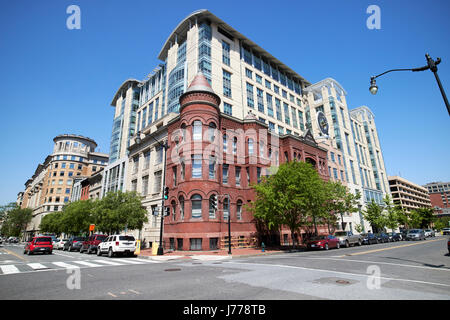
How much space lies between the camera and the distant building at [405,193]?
97.6 metres

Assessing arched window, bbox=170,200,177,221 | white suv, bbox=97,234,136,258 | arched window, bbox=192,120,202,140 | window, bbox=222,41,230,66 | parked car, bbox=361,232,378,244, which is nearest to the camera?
white suv, bbox=97,234,136,258

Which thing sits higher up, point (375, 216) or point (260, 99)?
point (260, 99)

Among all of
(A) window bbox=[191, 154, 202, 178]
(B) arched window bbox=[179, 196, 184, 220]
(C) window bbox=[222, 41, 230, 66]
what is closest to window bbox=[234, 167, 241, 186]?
(A) window bbox=[191, 154, 202, 178]

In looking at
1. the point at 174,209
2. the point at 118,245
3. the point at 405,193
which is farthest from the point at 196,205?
the point at 405,193

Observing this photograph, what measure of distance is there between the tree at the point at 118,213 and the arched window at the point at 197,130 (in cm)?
1171

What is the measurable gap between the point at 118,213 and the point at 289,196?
64.6 ft

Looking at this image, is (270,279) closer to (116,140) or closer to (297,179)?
(297,179)

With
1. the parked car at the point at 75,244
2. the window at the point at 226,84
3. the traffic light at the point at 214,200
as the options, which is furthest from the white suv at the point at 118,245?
the window at the point at 226,84

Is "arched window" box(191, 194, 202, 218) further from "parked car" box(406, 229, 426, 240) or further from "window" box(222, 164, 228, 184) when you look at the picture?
"parked car" box(406, 229, 426, 240)

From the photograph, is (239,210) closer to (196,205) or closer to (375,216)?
(196,205)

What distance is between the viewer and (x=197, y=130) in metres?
26.8

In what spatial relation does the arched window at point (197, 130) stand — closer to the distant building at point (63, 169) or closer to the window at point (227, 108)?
the window at point (227, 108)

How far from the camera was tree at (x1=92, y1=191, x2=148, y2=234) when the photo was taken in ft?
94.4
